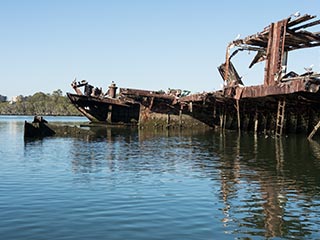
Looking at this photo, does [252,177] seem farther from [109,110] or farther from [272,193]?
[109,110]

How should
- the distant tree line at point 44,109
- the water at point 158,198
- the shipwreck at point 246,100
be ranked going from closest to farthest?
the water at point 158,198 < the shipwreck at point 246,100 < the distant tree line at point 44,109

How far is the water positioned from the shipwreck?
13.6m

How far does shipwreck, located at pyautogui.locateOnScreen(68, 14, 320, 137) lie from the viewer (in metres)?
32.4

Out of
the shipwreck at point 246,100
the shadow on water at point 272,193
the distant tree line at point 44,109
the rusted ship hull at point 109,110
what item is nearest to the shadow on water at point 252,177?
the shadow on water at point 272,193

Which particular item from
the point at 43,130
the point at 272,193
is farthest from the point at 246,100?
the point at 272,193

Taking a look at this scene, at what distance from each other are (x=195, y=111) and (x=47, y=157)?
112 ft

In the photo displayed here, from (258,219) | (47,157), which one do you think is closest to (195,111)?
(47,157)

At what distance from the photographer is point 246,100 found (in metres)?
38.7

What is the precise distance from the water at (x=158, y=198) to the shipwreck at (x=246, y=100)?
13.6m

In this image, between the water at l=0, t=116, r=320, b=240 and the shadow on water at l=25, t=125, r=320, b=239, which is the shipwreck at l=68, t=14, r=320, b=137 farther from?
the water at l=0, t=116, r=320, b=240

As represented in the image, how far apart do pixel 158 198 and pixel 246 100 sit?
28437 mm

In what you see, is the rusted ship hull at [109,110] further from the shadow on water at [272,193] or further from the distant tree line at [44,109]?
the distant tree line at [44,109]

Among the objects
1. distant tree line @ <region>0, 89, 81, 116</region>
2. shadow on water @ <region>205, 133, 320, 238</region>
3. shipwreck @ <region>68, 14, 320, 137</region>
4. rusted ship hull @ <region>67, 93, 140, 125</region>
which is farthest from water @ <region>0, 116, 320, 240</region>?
→ distant tree line @ <region>0, 89, 81, 116</region>

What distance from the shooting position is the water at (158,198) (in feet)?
27.8
